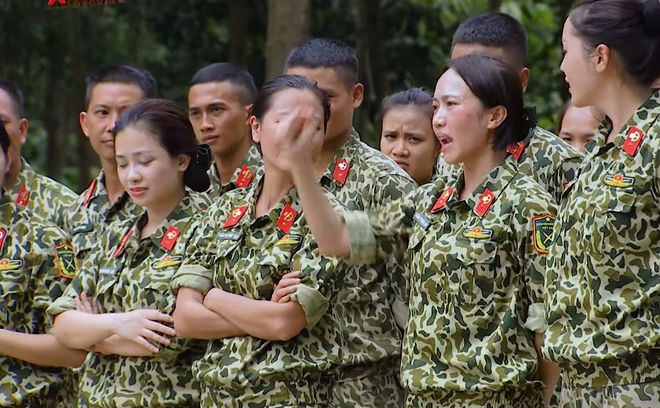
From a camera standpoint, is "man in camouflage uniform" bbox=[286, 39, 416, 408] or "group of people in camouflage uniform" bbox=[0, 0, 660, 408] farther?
"man in camouflage uniform" bbox=[286, 39, 416, 408]

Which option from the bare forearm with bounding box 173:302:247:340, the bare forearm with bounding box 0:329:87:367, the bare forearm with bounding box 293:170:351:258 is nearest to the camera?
the bare forearm with bounding box 293:170:351:258

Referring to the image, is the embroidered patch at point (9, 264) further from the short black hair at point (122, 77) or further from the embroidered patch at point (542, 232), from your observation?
the embroidered patch at point (542, 232)

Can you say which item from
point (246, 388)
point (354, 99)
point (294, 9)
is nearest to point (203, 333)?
point (246, 388)

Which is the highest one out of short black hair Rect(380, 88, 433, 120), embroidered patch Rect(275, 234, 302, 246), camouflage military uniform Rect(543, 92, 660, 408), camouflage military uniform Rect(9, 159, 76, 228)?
camouflage military uniform Rect(9, 159, 76, 228)

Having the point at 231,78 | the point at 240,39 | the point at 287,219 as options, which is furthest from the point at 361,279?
the point at 240,39

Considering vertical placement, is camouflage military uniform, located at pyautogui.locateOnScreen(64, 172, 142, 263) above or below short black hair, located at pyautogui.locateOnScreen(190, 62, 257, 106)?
below

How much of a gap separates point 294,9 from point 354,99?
2.95 m

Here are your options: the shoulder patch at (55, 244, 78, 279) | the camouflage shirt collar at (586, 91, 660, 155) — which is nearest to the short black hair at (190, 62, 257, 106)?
the shoulder patch at (55, 244, 78, 279)

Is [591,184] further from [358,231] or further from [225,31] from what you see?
[225,31]

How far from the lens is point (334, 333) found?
4.25 metres

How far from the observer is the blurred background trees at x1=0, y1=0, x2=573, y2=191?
1131 centimetres

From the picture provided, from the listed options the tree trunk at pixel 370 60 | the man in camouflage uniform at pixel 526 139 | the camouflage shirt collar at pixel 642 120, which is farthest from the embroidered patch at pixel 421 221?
the tree trunk at pixel 370 60

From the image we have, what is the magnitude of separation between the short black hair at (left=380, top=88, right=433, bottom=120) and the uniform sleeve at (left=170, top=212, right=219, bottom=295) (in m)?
1.42

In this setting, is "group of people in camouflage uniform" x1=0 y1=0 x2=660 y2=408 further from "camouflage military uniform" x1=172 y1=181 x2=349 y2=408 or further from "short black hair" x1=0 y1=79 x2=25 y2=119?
"short black hair" x1=0 y1=79 x2=25 y2=119
